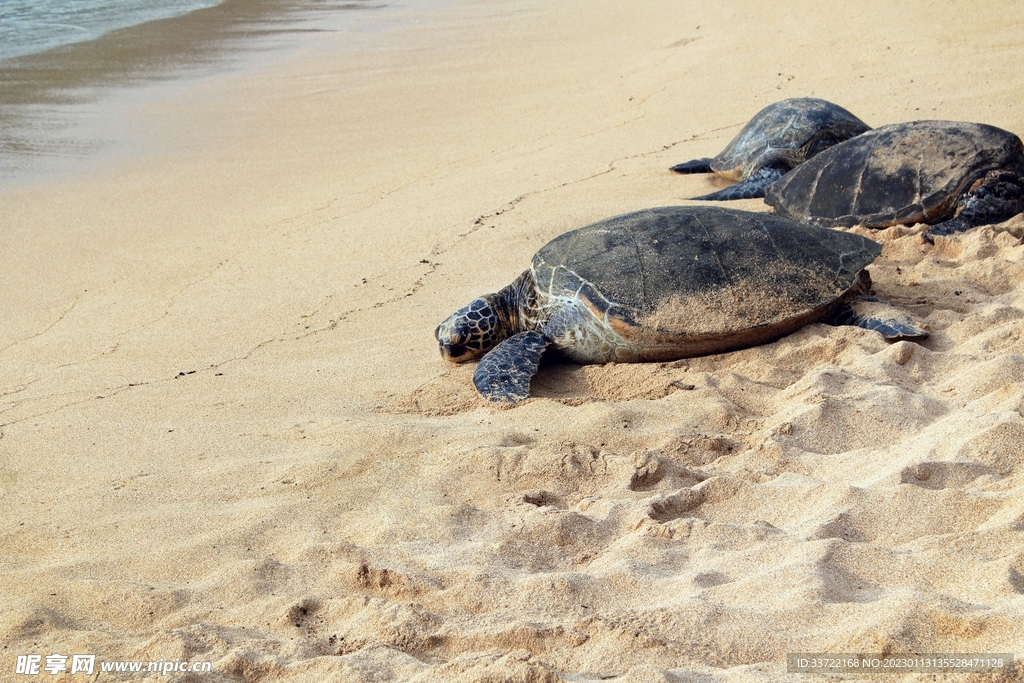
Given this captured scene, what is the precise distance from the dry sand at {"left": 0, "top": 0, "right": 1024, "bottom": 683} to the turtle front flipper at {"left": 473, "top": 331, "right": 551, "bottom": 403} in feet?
0.35

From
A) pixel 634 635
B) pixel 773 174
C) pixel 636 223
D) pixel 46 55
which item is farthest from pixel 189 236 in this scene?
pixel 46 55

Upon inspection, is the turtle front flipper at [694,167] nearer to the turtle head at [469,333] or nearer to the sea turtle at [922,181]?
the sea turtle at [922,181]

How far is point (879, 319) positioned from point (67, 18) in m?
16.0

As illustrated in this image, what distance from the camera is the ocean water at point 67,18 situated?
45.5 feet

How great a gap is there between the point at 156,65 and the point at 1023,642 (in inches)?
520

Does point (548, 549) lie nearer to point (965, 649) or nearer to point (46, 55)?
point (965, 649)

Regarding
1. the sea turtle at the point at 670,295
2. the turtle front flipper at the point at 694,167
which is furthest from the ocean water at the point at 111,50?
the sea turtle at the point at 670,295

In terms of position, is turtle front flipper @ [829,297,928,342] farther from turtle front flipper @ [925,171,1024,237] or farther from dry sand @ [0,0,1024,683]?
turtle front flipper @ [925,171,1024,237]

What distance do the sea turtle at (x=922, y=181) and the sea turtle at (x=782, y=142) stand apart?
1.33 metres

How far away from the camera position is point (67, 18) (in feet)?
51.1

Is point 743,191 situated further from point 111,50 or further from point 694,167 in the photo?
point 111,50

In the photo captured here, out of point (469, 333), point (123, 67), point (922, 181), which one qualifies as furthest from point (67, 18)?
point (922, 181)

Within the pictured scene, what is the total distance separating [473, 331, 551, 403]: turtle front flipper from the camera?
4.00 meters

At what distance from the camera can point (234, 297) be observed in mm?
5613
